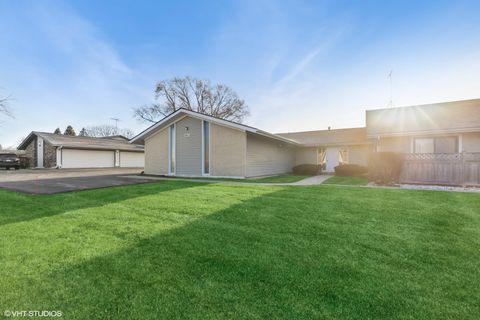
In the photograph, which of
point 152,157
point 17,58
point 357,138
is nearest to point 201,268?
point 152,157

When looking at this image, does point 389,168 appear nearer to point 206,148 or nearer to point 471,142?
point 471,142

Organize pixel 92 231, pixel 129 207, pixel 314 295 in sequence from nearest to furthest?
pixel 314 295, pixel 92 231, pixel 129 207

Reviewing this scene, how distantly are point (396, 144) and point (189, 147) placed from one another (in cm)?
1247

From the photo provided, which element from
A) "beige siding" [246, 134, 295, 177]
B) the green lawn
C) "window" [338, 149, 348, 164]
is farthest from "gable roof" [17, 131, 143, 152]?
"window" [338, 149, 348, 164]

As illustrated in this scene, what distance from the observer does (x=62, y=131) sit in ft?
163

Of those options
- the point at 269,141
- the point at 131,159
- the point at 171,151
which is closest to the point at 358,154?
the point at 269,141

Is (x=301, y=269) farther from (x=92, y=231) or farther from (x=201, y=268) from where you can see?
(x=92, y=231)

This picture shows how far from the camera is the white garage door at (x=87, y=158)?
23.3 metres

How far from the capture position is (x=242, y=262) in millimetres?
3049

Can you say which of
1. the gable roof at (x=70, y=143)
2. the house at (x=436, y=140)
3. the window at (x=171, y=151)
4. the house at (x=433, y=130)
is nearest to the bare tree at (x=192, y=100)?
the gable roof at (x=70, y=143)

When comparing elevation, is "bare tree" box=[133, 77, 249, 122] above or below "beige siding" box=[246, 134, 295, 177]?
above

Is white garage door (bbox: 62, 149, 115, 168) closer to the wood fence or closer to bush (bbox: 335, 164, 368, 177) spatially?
bush (bbox: 335, 164, 368, 177)

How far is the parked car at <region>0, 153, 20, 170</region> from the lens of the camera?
21.8 metres

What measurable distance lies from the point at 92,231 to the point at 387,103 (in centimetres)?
2395
